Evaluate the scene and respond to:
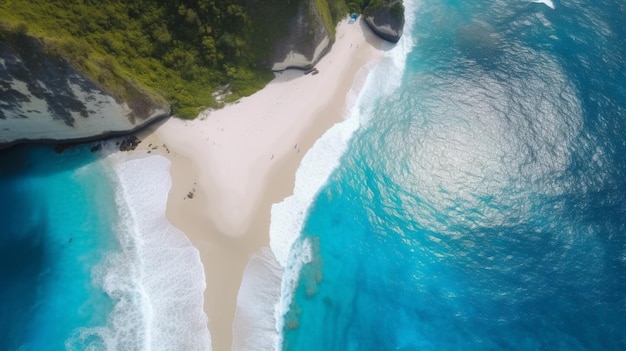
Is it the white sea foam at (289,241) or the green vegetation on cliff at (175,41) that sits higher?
the green vegetation on cliff at (175,41)

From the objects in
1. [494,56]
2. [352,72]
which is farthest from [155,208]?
[494,56]

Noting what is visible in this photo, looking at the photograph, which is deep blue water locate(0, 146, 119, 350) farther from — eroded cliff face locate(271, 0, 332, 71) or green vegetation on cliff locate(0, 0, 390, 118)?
eroded cliff face locate(271, 0, 332, 71)

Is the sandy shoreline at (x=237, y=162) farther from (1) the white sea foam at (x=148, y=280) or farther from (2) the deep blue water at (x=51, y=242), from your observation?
(2) the deep blue water at (x=51, y=242)

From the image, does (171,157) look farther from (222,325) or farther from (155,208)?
(222,325)

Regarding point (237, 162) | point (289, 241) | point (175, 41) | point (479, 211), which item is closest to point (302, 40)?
point (175, 41)

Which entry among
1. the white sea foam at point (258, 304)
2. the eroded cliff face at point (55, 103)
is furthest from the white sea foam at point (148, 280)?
the eroded cliff face at point (55, 103)
